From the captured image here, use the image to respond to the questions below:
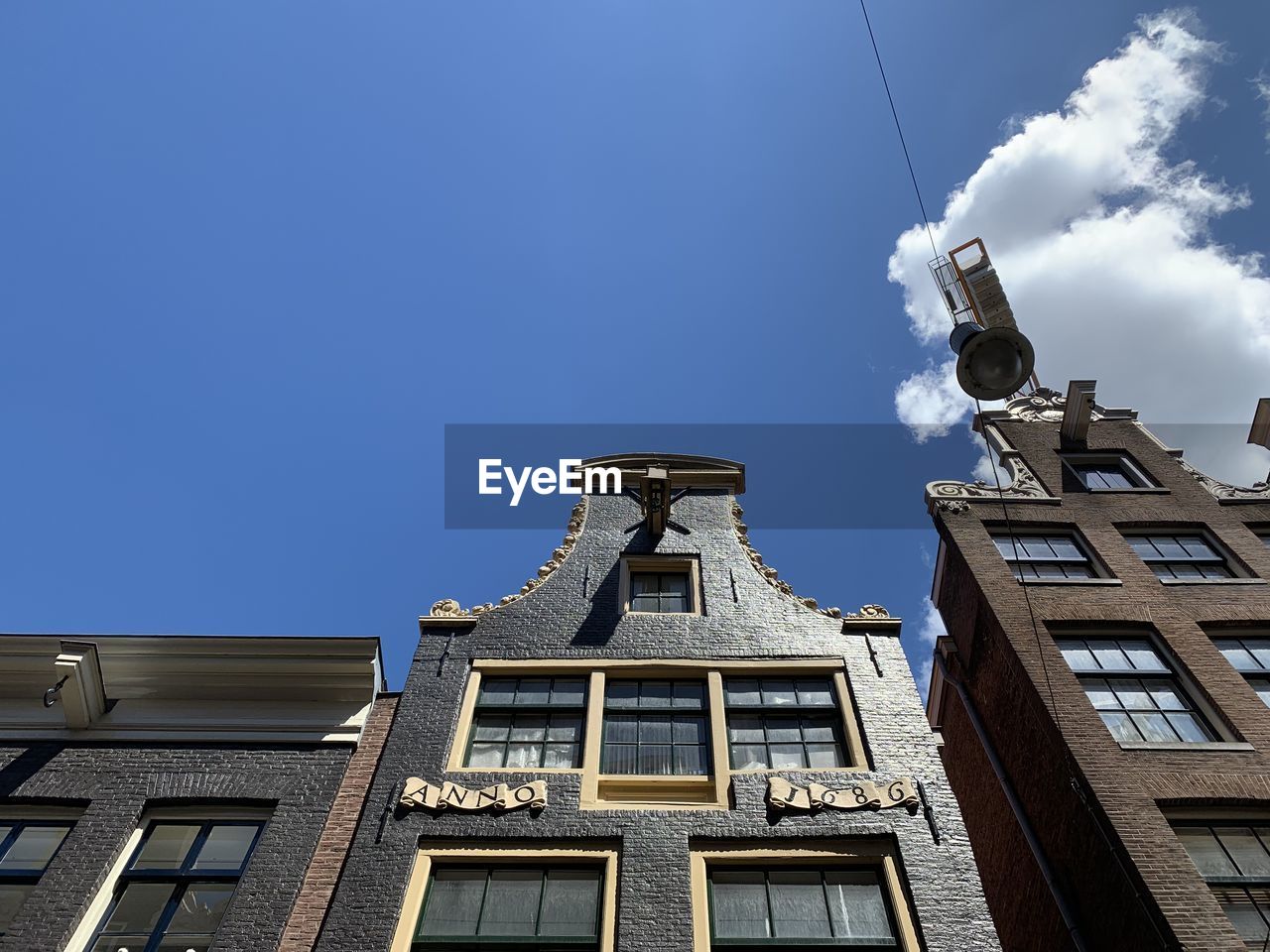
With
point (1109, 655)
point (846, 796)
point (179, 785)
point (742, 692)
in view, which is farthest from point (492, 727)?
point (1109, 655)

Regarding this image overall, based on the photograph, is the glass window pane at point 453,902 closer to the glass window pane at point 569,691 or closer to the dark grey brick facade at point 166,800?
the dark grey brick facade at point 166,800

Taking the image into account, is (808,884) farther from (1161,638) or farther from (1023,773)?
(1161,638)

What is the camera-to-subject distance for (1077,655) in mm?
15188

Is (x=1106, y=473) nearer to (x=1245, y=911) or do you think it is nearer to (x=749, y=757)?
(x=1245, y=911)

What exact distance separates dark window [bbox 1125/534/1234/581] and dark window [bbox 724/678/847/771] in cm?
892

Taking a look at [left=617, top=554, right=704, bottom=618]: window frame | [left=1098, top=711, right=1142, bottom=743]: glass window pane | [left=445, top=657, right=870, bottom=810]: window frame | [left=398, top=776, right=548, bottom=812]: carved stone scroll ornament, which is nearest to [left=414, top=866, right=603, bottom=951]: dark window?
[left=398, top=776, right=548, bottom=812]: carved stone scroll ornament

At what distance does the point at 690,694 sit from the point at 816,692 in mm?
2083

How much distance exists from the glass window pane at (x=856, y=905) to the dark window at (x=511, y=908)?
2944 millimetres

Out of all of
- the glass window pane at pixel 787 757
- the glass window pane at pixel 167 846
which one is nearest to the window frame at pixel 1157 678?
the glass window pane at pixel 787 757

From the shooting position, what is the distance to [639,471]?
1917cm

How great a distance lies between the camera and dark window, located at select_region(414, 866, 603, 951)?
9.95m

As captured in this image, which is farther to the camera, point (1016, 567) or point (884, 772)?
point (1016, 567)

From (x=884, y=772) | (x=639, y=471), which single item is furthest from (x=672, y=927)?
(x=639, y=471)

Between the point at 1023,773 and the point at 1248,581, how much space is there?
6578 millimetres
